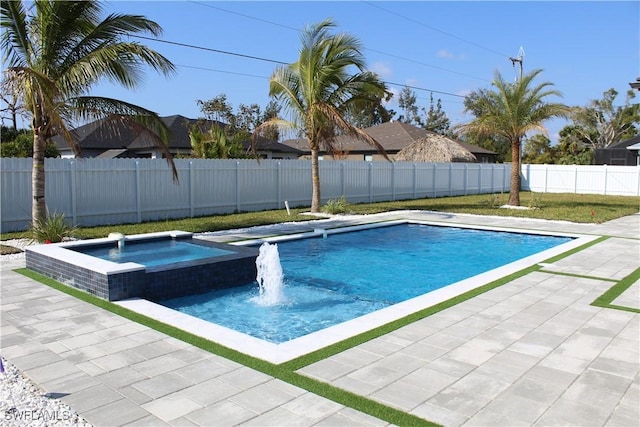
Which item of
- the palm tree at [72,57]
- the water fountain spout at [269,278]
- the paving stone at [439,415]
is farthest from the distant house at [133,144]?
the paving stone at [439,415]

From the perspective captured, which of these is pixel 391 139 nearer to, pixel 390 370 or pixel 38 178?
pixel 38 178

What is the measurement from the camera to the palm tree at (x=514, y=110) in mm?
19141

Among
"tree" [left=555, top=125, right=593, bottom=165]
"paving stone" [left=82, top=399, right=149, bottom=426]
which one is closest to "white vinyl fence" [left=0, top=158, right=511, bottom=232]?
"paving stone" [left=82, top=399, right=149, bottom=426]

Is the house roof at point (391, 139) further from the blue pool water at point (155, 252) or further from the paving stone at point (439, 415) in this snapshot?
the paving stone at point (439, 415)

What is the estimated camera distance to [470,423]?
3520 mm

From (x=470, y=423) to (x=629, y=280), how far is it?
234 inches

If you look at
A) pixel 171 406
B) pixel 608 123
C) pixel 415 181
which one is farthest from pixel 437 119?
pixel 171 406

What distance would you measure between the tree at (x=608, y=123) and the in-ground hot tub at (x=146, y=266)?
53.4 m

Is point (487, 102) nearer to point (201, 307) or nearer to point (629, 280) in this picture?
point (629, 280)

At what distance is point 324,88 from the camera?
650 inches

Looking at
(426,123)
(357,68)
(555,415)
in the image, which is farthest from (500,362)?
(426,123)

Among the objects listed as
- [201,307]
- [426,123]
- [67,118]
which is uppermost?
[426,123]

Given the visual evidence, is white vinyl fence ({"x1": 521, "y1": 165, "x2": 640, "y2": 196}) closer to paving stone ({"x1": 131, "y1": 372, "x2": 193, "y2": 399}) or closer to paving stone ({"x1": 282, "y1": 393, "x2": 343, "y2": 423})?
paving stone ({"x1": 282, "y1": 393, "x2": 343, "y2": 423})

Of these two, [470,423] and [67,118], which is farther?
[67,118]
